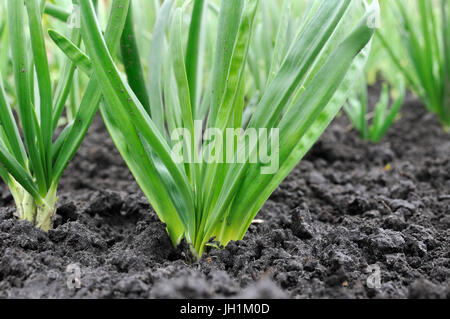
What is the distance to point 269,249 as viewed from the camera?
0.87m

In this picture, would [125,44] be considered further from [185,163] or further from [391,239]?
[391,239]

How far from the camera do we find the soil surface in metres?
0.72

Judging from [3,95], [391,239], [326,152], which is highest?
[326,152]

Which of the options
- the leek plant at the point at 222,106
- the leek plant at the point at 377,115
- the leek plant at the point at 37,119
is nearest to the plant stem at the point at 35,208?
the leek plant at the point at 37,119

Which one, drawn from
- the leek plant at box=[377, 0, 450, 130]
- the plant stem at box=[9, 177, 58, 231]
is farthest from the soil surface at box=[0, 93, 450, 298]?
the leek plant at box=[377, 0, 450, 130]

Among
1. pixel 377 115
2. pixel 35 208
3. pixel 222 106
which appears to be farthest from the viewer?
pixel 377 115

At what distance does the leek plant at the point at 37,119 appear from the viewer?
2.73ft

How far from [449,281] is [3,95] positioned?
0.87 meters

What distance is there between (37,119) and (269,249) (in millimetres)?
524

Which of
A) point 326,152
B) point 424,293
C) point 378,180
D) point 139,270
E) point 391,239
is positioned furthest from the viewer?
point 326,152

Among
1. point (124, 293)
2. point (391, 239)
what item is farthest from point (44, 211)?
point (391, 239)

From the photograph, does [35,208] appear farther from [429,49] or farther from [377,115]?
[429,49]

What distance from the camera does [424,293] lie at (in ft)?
2.26

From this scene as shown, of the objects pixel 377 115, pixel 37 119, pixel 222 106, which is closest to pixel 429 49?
pixel 377 115
